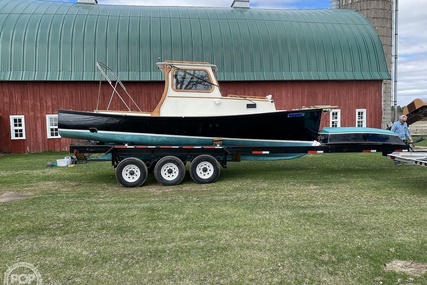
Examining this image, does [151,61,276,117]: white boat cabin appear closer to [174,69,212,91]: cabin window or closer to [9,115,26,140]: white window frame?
[174,69,212,91]: cabin window

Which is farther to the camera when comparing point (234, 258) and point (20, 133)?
point (20, 133)

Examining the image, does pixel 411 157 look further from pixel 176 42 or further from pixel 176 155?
pixel 176 42

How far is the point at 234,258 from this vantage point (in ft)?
14.1

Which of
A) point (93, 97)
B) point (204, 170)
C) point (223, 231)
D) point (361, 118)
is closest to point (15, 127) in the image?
point (93, 97)

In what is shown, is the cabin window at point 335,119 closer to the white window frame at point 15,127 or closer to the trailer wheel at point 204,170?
the trailer wheel at point 204,170

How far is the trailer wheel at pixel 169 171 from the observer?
864cm

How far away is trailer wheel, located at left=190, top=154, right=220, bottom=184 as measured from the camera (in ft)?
28.7

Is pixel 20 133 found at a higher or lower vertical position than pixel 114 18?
lower

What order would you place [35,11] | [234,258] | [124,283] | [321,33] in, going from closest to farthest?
1. [124,283]
2. [234,258]
3. [35,11]
4. [321,33]

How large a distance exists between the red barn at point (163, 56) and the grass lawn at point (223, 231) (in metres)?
9.34

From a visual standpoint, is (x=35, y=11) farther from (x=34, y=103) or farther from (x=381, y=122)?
(x=381, y=122)

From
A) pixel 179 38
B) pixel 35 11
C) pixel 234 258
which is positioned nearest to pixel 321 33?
pixel 179 38

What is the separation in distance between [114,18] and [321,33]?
37.5ft

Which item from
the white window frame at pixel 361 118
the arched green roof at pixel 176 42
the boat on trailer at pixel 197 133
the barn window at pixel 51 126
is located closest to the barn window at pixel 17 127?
the barn window at pixel 51 126
